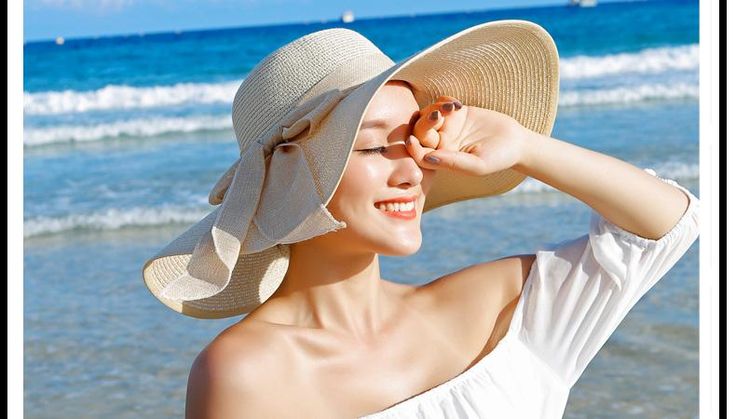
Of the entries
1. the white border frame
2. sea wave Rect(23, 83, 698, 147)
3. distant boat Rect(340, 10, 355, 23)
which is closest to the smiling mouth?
the white border frame

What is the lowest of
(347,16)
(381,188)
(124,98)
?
(347,16)

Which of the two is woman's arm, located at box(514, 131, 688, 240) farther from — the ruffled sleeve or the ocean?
the ocean

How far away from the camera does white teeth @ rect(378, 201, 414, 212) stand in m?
2.17

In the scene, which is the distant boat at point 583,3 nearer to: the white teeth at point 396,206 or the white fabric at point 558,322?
the white fabric at point 558,322

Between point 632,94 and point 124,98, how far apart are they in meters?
8.20

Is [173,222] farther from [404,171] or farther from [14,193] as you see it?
[404,171]

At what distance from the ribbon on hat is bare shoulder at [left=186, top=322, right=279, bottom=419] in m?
0.13

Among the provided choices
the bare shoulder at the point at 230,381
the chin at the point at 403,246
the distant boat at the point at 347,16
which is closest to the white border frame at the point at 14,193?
the bare shoulder at the point at 230,381

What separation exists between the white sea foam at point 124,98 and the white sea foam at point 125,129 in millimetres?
2196

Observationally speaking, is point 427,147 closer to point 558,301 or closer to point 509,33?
point 509,33

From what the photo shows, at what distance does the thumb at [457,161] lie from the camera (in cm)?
214

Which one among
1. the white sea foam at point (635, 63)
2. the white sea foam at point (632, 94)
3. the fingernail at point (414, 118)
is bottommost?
the white sea foam at point (635, 63)

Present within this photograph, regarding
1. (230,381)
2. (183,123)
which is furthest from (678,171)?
(183,123)

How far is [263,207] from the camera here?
88.0 inches
